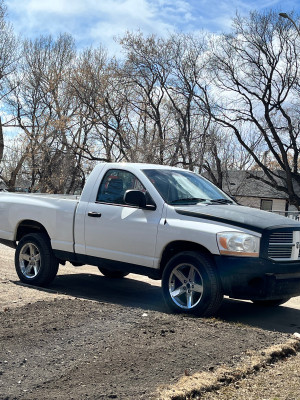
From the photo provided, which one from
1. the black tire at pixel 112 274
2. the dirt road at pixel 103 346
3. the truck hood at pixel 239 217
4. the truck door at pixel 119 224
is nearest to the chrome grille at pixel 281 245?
the truck hood at pixel 239 217

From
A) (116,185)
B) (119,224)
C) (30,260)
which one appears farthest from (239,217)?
(30,260)

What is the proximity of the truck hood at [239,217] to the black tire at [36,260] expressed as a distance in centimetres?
252

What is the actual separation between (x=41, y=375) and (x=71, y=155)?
31.5m

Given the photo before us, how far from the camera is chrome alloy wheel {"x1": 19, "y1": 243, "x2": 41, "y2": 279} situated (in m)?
8.00

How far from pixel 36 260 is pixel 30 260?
0.13 meters

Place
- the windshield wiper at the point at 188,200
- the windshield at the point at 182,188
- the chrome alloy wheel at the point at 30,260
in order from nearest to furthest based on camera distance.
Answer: the windshield wiper at the point at 188,200 < the windshield at the point at 182,188 < the chrome alloy wheel at the point at 30,260

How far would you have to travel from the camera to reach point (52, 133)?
115 feet

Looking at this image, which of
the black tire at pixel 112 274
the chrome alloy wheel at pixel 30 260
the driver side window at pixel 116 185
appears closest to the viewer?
the driver side window at pixel 116 185

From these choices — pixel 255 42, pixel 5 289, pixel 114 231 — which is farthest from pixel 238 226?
pixel 255 42

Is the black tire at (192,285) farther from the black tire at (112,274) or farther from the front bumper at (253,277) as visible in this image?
the black tire at (112,274)

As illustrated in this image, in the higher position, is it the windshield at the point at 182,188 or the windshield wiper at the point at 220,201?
the windshield at the point at 182,188

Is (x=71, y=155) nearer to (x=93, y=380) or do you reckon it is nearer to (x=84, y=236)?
(x=84, y=236)

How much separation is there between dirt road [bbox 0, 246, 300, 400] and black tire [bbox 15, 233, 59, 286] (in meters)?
0.87

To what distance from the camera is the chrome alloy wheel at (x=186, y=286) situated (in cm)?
613
